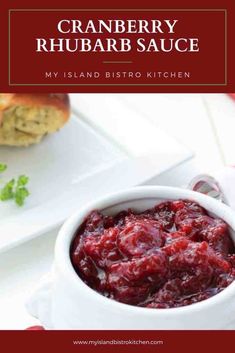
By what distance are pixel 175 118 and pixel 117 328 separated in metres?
1.80

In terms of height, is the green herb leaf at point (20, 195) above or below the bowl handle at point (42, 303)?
above

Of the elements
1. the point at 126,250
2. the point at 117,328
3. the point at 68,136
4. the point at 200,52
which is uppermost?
the point at 200,52

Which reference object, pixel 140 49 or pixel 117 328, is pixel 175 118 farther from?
pixel 117 328

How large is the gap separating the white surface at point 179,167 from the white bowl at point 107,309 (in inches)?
16.6

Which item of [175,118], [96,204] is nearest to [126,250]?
[96,204]

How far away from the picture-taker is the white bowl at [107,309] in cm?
187

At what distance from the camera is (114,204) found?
219 cm

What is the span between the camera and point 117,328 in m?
1.92

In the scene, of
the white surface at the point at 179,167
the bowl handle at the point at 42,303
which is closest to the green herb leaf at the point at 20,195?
the white surface at the point at 179,167

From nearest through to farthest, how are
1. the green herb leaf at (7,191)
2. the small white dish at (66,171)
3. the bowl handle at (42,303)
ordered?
the bowl handle at (42,303), the small white dish at (66,171), the green herb leaf at (7,191)

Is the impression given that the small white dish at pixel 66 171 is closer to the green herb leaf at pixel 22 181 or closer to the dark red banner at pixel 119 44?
the green herb leaf at pixel 22 181

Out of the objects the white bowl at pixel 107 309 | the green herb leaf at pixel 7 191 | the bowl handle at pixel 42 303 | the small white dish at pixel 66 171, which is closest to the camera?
the white bowl at pixel 107 309
